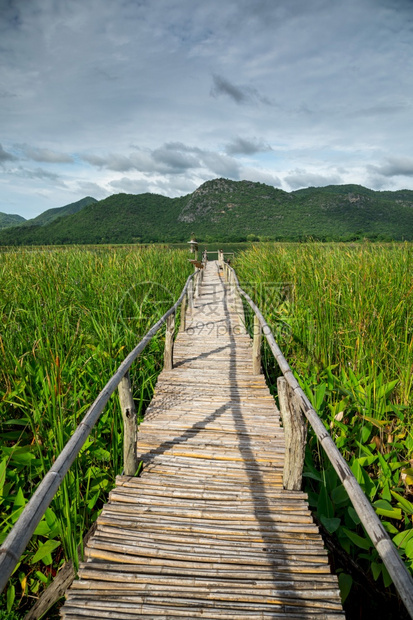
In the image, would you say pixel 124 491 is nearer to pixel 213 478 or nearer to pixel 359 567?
pixel 213 478

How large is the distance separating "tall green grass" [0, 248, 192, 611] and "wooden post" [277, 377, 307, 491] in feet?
4.08

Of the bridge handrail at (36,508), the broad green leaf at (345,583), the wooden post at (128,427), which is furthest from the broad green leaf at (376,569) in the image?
the bridge handrail at (36,508)

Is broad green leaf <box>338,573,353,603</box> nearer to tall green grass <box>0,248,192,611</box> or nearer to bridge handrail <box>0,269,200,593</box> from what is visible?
tall green grass <box>0,248,192,611</box>

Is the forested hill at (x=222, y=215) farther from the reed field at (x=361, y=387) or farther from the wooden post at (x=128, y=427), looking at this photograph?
the wooden post at (x=128, y=427)

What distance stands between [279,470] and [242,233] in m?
68.3

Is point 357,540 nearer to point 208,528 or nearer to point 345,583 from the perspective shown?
point 345,583

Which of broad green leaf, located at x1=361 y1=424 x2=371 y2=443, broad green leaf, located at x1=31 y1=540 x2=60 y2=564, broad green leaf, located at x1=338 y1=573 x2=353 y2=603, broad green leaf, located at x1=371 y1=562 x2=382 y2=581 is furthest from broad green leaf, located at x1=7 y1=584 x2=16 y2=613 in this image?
broad green leaf, located at x1=361 y1=424 x2=371 y2=443

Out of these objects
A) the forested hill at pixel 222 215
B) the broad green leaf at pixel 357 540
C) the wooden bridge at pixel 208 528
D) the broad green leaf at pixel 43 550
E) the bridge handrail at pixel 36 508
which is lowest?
the broad green leaf at pixel 357 540

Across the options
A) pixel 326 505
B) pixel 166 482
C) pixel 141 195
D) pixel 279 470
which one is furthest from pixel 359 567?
pixel 141 195

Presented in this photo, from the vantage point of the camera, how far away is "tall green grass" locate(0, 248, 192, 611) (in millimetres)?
1837

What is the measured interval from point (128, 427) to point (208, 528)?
789 millimetres

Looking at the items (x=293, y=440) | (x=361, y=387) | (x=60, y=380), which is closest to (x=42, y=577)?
(x=60, y=380)

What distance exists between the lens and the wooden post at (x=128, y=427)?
84.0 inches

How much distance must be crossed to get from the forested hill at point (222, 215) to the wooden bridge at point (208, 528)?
183ft
